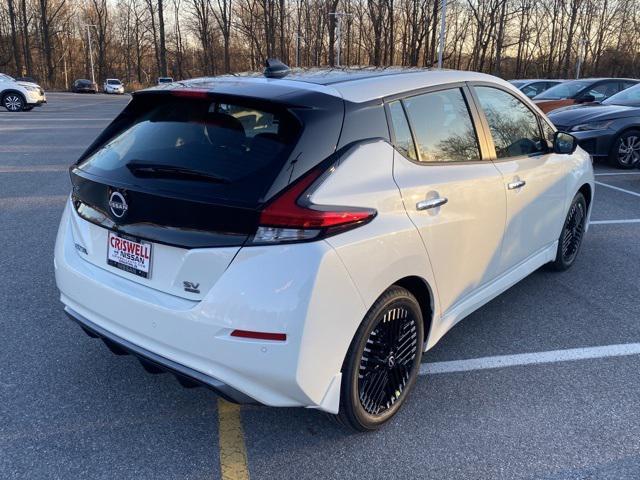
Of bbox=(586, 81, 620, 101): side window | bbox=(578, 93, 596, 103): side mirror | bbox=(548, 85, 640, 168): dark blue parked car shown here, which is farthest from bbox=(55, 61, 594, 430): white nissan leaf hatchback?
bbox=(586, 81, 620, 101): side window

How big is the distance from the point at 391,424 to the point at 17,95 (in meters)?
24.3

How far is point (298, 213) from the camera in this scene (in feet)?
7.11

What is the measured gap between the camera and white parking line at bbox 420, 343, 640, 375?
131 inches

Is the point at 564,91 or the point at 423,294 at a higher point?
the point at 564,91

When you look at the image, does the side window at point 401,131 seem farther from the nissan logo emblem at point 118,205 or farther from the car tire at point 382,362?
the nissan logo emblem at point 118,205

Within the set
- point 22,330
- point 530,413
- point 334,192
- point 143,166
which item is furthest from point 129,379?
point 530,413

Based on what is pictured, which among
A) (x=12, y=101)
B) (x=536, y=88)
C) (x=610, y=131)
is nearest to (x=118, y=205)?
(x=610, y=131)

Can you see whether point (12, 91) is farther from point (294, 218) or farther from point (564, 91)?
point (294, 218)

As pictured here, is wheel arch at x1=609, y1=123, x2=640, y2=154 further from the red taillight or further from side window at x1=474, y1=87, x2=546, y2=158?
the red taillight

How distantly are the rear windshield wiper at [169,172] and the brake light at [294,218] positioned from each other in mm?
256

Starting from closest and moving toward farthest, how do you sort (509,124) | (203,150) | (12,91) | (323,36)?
1. (203,150)
2. (509,124)
3. (12,91)
4. (323,36)

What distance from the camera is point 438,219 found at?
9.16 ft

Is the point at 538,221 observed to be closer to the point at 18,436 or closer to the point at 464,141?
the point at 464,141

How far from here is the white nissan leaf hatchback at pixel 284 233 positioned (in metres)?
2.18
